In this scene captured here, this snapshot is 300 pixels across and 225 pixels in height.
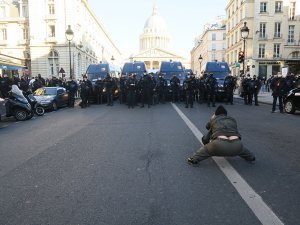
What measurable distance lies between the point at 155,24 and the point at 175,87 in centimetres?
12612

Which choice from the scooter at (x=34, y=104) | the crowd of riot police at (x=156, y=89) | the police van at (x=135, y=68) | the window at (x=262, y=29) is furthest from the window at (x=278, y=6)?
the scooter at (x=34, y=104)

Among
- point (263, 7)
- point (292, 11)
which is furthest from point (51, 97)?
point (292, 11)

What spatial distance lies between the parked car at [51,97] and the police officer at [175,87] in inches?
244

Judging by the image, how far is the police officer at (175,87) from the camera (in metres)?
19.4

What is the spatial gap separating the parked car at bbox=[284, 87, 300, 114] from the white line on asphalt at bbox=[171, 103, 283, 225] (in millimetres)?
8958

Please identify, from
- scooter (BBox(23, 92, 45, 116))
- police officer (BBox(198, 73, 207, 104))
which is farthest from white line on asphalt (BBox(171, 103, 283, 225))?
police officer (BBox(198, 73, 207, 104))

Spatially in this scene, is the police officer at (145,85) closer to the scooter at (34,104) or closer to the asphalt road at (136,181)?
the scooter at (34,104)

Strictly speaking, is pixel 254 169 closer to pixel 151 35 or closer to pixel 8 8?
pixel 8 8

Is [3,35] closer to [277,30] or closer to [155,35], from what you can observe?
[277,30]

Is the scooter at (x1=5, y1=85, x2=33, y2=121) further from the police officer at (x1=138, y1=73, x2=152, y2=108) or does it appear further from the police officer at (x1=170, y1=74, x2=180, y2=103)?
the police officer at (x1=170, y1=74, x2=180, y2=103)

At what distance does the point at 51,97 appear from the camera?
1700 cm

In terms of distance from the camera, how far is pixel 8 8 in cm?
5853

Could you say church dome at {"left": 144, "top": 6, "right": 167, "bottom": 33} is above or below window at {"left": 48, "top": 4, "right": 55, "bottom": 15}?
above

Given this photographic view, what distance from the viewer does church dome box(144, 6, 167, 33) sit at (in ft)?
463
